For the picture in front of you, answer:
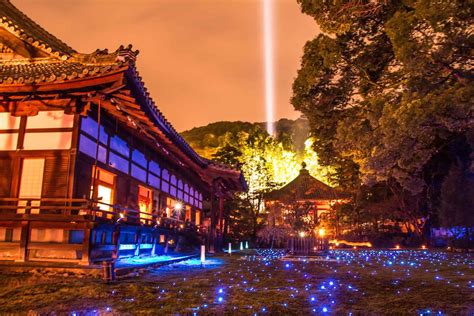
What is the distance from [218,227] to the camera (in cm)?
2584

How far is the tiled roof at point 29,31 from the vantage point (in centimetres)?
1238

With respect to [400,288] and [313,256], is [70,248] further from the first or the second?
[313,256]

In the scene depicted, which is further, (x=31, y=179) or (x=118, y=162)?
→ (x=118, y=162)

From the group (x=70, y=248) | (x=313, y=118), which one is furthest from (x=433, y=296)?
(x=313, y=118)

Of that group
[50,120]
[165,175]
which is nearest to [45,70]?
[50,120]

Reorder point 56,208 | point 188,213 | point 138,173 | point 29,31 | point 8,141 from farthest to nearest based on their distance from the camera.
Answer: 1. point 188,213
2. point 138,173
3. point 29,31
4. point 8,141
5. point 56,208

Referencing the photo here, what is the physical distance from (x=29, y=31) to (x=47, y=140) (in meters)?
A: 4.51

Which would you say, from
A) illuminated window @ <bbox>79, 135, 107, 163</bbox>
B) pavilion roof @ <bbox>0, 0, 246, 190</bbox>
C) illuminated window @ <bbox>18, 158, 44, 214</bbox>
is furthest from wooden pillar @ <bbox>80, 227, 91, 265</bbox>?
pavilion roof @ <bbox>0, 0, 246, 190</bbox>

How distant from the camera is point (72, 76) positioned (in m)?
10.3

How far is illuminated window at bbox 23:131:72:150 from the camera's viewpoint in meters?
11.6

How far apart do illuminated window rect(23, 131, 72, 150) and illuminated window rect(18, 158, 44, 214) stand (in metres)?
0.42

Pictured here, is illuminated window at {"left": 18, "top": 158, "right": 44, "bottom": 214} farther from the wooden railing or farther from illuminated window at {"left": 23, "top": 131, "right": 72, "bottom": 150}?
illuminated window at {"left": 23, "top": 131, "right": 72, "bottom": 150}

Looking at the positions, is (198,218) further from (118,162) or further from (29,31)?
(29,31)

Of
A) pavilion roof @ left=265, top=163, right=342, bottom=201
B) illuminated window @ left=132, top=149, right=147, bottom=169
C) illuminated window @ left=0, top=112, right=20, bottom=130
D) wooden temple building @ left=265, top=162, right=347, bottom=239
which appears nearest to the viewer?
illuminated window @ left=0, top=112, right=20, bottom=130
